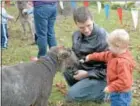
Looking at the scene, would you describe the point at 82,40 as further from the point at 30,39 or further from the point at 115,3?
the point at 115,3

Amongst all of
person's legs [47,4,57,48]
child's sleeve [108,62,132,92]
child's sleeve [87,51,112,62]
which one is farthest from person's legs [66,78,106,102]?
person's legs [47,4,57,48]

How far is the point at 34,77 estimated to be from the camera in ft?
15.9

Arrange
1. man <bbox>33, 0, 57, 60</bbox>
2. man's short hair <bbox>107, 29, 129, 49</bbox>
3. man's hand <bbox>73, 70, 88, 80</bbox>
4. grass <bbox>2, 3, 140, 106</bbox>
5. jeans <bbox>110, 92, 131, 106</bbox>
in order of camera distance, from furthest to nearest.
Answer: man <bbox>33, 0, 57, 60</bbox>, grass <bbox>2, 3, 140, 106</bbox>, man's hand <bbox>73, 70, 88, 80</bbox>, jeans <bbox>110, 92, 131, 106</bbox>, man's short hair <bbox>107, 29, 129, 49</bbox>

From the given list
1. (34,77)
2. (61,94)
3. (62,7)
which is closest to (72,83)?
(61,94)

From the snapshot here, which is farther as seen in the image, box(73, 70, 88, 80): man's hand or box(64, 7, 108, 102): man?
box(73, 70, 88, 80): man's hand

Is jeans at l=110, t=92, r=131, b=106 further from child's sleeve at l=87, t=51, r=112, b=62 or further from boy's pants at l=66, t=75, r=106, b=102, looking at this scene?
boy's pants at l=66, t=75, r=106, b=102

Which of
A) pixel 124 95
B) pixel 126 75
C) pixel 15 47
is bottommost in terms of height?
pixel 15 47

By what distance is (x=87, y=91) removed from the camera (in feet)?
18.6

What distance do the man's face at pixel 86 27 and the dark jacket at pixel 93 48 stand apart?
9 centimetres

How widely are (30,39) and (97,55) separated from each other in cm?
530

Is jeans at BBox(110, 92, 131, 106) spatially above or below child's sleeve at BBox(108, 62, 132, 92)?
below

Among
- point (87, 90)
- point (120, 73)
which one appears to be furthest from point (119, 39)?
point (87, 90)

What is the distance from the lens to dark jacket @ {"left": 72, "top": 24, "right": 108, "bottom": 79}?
5.44 metres

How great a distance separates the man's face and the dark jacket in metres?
0.09
